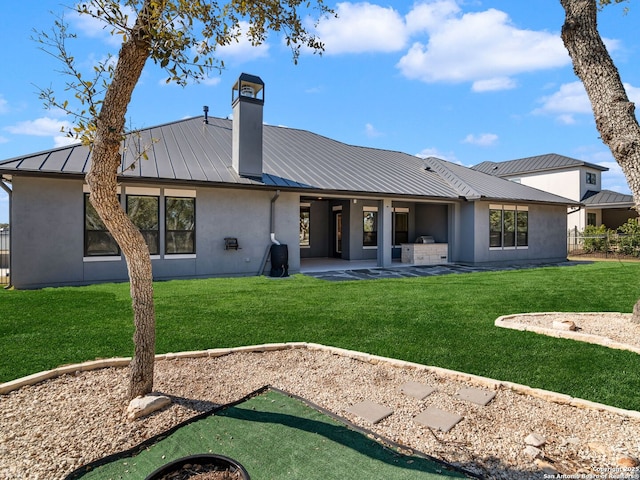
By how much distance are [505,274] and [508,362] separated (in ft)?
29.0

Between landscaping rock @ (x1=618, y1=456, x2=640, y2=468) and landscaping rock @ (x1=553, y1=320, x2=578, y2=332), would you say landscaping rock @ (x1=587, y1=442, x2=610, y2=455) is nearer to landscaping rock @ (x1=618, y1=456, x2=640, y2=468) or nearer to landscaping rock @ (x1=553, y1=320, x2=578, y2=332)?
landscaping rock @ (x1=618, y1=456, x2=640, y2=468)

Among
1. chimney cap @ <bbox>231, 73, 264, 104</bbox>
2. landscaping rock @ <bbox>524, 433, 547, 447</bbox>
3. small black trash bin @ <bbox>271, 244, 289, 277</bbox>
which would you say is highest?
chimney cap @ <bbox>231, 73, 264, 104</bbox>

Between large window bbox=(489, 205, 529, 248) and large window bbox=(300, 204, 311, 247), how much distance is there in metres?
7.39

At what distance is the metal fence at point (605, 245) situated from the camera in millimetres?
18609

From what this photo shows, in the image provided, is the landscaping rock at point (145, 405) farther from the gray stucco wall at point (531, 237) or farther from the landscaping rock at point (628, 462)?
the gray stucco wall at point (531, 237)

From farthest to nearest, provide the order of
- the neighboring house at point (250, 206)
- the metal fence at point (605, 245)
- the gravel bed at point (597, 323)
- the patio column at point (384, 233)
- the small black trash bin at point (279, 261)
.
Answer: the metal fence at point (605, 245)
the patio column at point (384, 233)
the small black trash bin at point (279, 261)
the neighboring house at point (250, 206)
the gravel bed at point (597, 323)

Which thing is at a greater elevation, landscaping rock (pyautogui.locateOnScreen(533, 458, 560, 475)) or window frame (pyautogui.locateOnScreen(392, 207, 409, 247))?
window frame (pyautogui.locateOnScreen(392, 207, 409, 247))

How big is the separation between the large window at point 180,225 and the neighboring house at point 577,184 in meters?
24.6

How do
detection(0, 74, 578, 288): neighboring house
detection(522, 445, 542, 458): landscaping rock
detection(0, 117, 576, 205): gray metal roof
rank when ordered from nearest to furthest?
detection(522, 445, 542, 458): landscaping rock < detection(0, 74, 578, 288): neighboring house < detection(0, 117, 576, 205): gray metal roof

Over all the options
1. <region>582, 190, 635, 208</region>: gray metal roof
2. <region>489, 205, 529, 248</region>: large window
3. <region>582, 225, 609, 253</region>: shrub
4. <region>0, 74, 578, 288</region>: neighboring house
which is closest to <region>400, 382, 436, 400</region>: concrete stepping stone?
<region>0, 74, 578, 288</region>: neighboring house

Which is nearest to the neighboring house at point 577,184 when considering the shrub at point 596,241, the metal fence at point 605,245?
the metal fence at point 605,245

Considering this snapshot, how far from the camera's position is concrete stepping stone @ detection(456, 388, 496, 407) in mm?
3287

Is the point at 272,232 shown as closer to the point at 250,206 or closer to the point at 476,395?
the point at 250,206

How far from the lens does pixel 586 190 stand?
90.3ft
